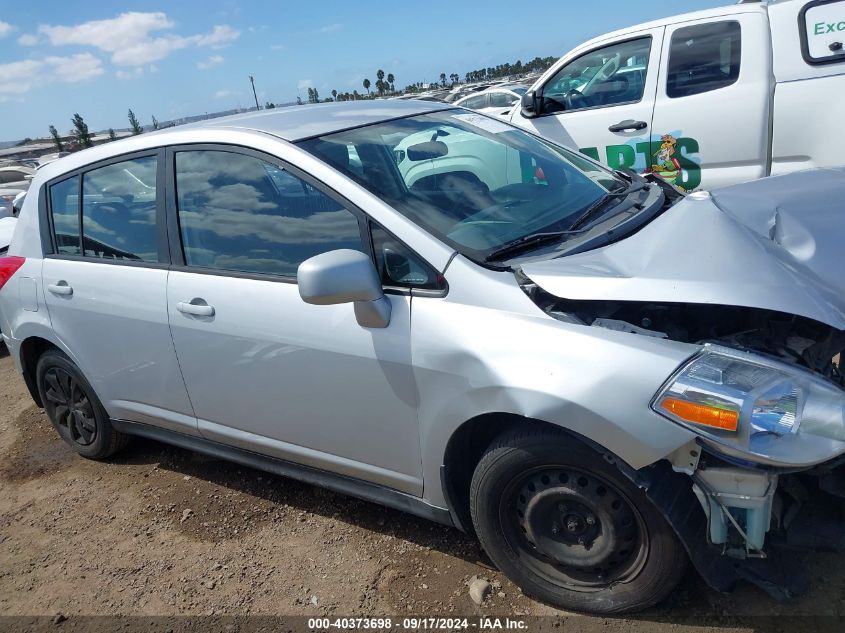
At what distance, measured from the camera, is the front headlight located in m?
1.83

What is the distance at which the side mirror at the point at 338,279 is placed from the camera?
225 cm

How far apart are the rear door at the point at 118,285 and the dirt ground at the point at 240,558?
1.59 ft

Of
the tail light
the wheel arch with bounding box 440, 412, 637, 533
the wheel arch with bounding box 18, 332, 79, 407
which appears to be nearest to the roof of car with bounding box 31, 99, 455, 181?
the tail light

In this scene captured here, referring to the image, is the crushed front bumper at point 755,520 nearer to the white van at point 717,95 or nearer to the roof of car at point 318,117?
the roof of car at point 318,117

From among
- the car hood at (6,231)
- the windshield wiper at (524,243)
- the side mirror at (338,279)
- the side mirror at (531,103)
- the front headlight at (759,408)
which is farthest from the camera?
the car hood at (6,231)

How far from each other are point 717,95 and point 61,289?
4735mm

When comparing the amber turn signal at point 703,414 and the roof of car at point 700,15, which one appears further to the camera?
the roof of car at point 700,15

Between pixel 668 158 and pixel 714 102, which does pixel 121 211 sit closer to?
pixel 668 158

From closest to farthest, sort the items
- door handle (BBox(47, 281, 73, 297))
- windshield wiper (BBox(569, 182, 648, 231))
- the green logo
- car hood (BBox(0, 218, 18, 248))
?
windshield wiper (BBox(569, 182, 648, 231)) → door handle (BBox(47, 281, 73, 297)) → the green logo → car hood (BBox(0, 218, 18, 248))

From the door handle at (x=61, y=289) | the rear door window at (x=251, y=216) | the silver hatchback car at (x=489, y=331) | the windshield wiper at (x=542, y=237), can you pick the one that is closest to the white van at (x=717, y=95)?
the silver hatchback car at (x=489, y=331)

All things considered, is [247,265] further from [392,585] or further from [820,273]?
[820,273]

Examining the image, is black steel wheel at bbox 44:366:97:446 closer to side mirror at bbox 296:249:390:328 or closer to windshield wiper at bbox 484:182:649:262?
side mirror at bbox 296:249:390:328

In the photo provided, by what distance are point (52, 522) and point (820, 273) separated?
12.1 ft

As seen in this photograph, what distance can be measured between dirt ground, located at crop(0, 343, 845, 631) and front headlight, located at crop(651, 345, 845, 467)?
2.50 feet
